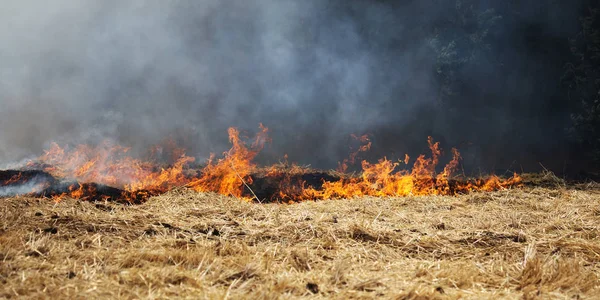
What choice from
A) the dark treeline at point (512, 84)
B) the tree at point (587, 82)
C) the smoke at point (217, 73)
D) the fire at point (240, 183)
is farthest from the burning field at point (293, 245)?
the smoke at point (217, 73)

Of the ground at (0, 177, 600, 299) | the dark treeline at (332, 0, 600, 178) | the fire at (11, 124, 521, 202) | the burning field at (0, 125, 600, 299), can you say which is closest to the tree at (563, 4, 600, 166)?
the dark treeline at (332, 0, 600, 178)

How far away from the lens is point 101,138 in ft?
34.5

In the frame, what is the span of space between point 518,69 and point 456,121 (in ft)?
5.37

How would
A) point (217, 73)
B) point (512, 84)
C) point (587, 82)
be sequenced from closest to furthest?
point (587, 82) < point (512, 84) < point (217, 73)

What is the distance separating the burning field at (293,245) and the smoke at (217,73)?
482 centimetres

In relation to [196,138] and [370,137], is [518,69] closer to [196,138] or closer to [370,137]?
[370,137]

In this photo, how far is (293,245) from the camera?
10.8ft

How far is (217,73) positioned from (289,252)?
8790 mm

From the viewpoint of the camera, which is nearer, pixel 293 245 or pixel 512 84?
A: pixel 293 245

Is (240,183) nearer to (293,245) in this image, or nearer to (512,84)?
(293,245)

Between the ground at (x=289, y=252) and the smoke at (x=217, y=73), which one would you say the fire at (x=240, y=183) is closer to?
the ground at (x=289, y=252)

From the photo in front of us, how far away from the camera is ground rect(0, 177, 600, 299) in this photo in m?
2.36

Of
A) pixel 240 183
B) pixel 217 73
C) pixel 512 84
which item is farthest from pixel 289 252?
pixel 217 73

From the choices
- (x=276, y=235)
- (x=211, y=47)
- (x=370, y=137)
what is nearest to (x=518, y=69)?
(x=370, y=137)
